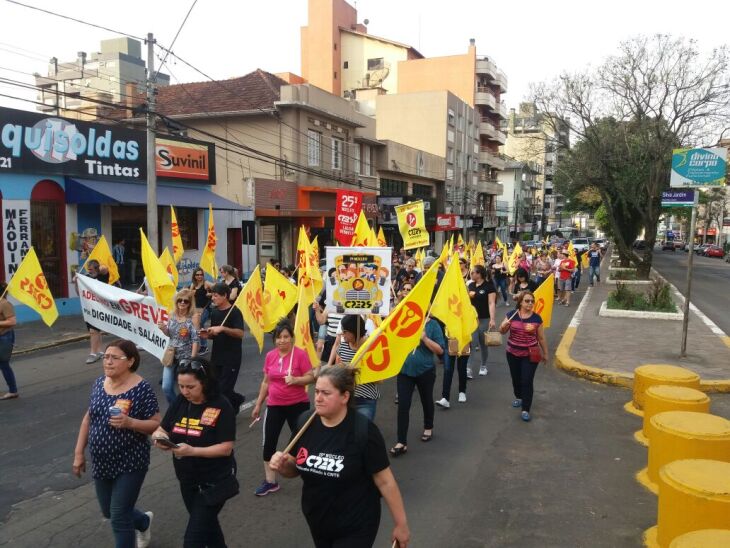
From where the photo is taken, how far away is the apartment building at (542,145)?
24969mm

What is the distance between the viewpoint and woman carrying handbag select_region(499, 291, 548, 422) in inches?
277

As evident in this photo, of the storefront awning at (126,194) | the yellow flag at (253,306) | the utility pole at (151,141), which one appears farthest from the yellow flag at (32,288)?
the storefront awning at (126,194)

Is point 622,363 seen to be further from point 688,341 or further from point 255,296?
point 255,296

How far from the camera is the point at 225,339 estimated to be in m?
6.54

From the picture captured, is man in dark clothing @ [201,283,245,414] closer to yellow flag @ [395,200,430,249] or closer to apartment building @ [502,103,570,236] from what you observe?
yellow flag @ [395,200,430,249]

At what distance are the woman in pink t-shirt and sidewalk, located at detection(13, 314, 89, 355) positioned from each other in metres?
8.50

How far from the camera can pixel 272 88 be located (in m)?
28.1

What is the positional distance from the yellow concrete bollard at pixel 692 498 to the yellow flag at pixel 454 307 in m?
3.06

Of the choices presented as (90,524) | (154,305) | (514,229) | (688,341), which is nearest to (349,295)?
(154,305)

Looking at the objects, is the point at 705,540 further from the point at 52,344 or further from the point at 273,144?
the point at 273,144

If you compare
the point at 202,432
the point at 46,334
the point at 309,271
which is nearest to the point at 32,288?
the point at 46,334

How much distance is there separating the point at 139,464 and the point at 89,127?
49.5 feet

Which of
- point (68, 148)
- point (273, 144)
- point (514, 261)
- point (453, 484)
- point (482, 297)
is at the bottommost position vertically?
point (453, 484)

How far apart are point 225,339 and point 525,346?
11.4 feet
